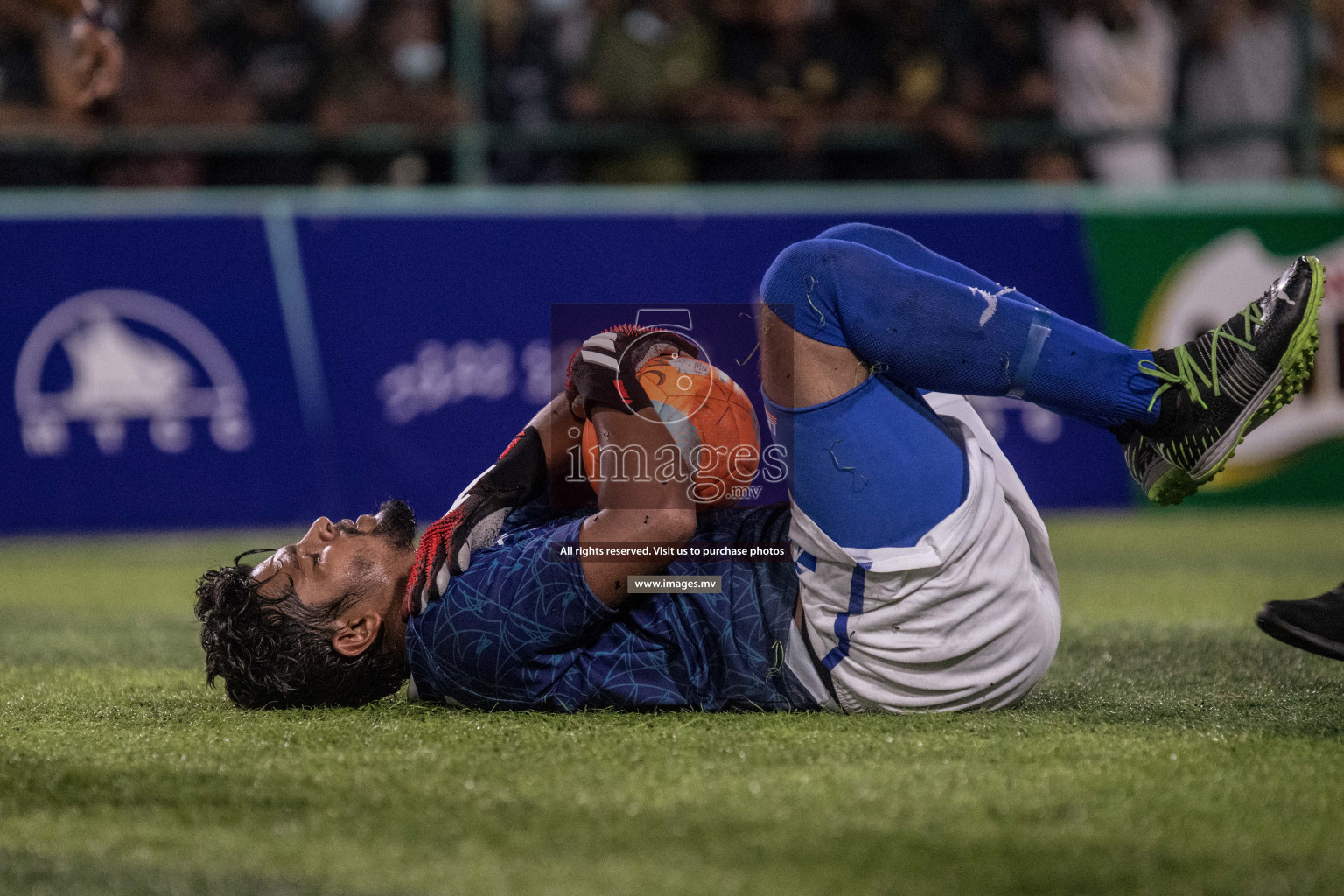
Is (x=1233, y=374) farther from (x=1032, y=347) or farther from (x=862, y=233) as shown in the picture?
→ (x=862, y=233)

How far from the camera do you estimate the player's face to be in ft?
8.50

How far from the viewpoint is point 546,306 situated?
6922mm

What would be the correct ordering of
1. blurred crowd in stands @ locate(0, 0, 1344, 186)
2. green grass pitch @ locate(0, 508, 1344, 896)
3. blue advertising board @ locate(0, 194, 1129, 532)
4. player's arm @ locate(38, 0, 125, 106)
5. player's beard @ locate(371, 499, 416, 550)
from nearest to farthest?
green grass pitch @ locate(0, 508, 1344, 896)
player's beard @ locate(371, 499, 416, 550)
player's arm @ locate(38, 0, 125, 106)
blue advertising board @ locate(0, 194, 1129, 532)
blurred crowd in stands @ locate(0, 0, 1344, 186)

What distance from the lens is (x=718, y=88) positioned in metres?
7.57

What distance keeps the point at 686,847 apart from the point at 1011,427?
5.61 metres

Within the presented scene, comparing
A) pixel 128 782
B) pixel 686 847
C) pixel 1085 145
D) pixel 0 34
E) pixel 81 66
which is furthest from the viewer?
pixel 1085 145

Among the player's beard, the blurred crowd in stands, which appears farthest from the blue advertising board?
the player's beard

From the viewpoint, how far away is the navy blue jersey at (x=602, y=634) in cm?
244

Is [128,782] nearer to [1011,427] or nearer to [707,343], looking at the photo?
[707,343]

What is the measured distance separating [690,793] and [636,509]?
1.79 ft

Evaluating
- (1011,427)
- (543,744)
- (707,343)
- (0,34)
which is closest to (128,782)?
(543,744)

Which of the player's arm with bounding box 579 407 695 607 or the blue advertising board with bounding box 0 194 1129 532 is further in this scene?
the blue advertising board with bounding box 0 194 1129 532

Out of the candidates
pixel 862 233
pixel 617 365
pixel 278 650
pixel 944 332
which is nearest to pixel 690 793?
pixel 617 365

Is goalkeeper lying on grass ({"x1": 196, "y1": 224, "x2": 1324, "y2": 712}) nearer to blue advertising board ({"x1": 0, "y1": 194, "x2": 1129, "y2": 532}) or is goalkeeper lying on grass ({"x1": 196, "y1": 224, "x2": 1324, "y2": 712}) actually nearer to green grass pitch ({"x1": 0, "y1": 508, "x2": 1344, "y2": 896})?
green grass pitch ({"x1": 0, "y1": 508, "x2": 1344, "y2": 896})
